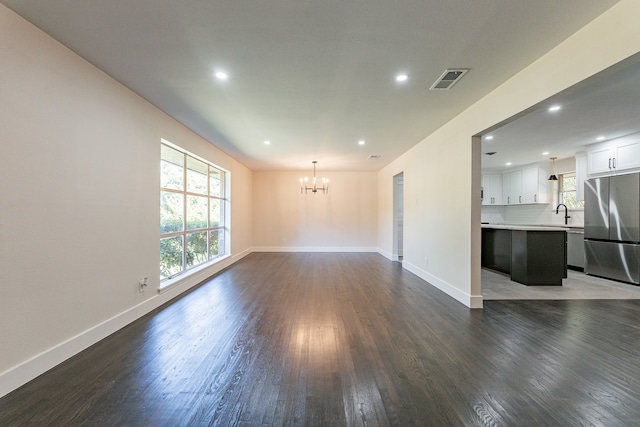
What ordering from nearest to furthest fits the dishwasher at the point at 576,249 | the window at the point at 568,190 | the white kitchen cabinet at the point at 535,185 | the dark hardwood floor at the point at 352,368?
the dark hardwood floor at the point at 352,368 → the dishwasher at the point at 576,249 → the window at the point at 568,190 → the white kitchen cabinet at the point at 535,185

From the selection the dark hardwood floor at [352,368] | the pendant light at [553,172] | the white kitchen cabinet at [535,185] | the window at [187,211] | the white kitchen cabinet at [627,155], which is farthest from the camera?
the white kitchen cabinet at [535,185]

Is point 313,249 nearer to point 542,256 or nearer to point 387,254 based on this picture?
point 387,254

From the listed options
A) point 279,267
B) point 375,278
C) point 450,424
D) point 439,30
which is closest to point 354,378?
point 450,424

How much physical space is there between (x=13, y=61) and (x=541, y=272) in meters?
6.96

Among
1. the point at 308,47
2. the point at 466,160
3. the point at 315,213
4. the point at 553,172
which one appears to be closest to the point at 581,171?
the point at 553,172

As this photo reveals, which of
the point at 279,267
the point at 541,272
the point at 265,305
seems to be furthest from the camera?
the point at 279,267

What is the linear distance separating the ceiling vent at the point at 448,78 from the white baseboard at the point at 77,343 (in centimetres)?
421

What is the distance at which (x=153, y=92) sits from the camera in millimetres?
3092

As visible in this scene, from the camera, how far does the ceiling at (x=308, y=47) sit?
71.6 inches

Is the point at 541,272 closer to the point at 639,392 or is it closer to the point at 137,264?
the point at 639,392

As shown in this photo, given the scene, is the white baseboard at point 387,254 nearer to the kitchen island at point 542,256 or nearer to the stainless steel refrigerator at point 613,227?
the kitchen island at point 542,256

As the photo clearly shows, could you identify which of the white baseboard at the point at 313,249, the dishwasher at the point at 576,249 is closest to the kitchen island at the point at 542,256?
the dishwasher at the point at 576,249

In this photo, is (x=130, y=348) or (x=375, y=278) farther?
(x=375, y=278)

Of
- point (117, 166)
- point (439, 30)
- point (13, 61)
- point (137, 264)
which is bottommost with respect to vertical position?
point (137, 264)
